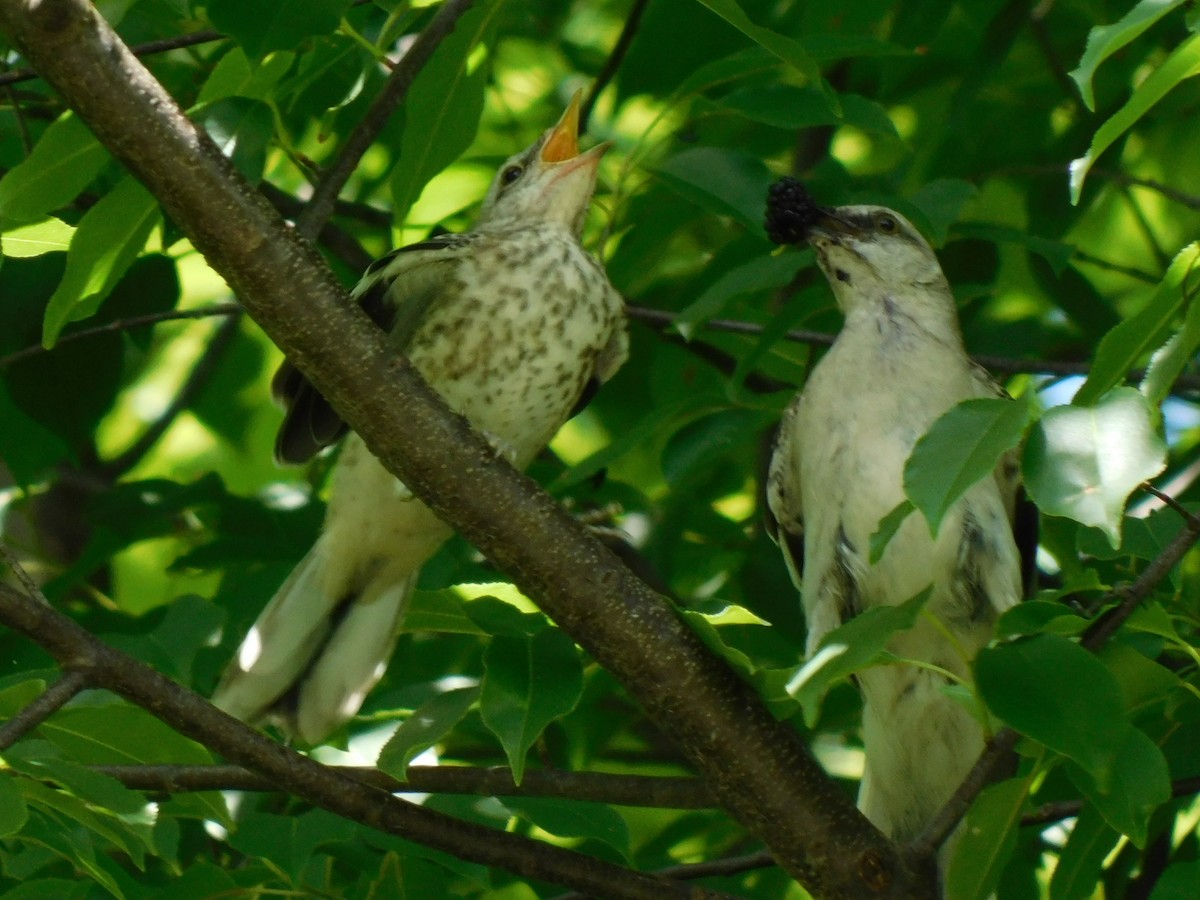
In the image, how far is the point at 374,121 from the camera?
314 cm

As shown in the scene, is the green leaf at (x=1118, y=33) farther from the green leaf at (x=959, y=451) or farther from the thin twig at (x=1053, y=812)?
the thin twig at (x=1053, y=812)

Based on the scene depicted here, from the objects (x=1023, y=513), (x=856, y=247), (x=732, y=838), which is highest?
(x=856, y=247)

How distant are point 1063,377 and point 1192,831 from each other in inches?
47.0

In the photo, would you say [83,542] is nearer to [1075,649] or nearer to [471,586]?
[471,586]

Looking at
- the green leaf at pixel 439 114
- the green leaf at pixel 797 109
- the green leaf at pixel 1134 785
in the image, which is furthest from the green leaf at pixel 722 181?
the green leaf at pixel 1134 785

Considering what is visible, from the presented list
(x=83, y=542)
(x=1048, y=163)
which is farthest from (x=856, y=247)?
(x=83, y=542)

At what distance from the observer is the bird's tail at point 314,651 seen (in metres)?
4.10

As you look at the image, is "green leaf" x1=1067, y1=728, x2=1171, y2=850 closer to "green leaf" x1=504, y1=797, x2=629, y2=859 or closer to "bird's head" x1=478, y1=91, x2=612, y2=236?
"green leaf" x1=504, y1=797, x2=629, y2=859

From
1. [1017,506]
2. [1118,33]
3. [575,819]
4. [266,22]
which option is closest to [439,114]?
[266,22]

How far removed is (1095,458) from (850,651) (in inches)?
16.7

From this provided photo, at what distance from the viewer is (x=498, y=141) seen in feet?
20.3

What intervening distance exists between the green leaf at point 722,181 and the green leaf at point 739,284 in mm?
105

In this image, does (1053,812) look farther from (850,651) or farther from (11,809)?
(11,809)

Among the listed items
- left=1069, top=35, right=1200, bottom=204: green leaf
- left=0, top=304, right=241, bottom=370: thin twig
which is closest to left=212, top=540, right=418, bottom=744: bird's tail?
left=0, top=304, right=241, bottom=370: thin twig
